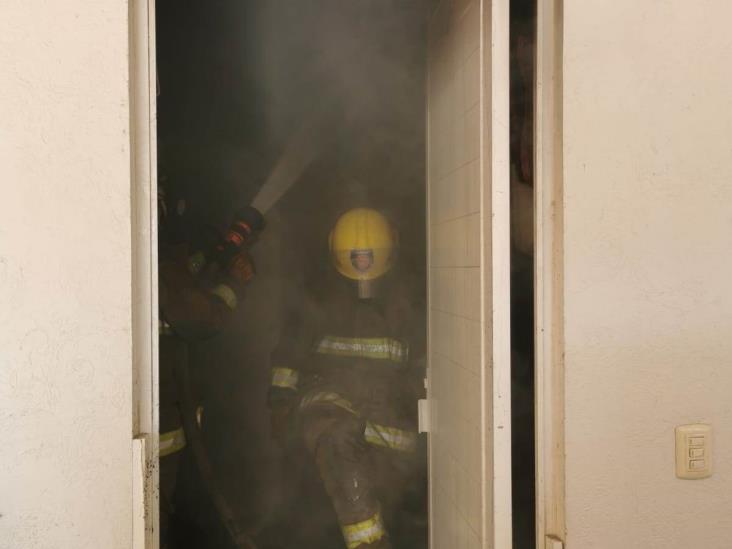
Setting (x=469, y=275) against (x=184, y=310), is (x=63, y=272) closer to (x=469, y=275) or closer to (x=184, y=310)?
(x=469, y=275)

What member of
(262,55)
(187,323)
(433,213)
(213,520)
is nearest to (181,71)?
(262,55)

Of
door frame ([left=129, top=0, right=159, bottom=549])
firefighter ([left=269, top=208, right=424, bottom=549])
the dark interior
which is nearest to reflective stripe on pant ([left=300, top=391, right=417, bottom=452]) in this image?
firefighter ([left=269, top=208, right=424, bottom=549])

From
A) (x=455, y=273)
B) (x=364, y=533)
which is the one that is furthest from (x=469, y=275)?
(x=364, y=533)

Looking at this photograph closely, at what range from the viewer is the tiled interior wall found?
68.9 inches

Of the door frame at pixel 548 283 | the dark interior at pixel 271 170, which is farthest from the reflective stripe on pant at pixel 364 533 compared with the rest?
the door frame at pixel 548 283

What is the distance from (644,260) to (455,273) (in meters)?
0.61

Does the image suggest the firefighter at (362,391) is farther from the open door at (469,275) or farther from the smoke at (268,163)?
the open door at (469,275)

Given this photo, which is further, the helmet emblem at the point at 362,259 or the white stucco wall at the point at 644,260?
the helmet emblem at the point at 362,259

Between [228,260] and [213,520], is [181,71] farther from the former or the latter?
[213,520]

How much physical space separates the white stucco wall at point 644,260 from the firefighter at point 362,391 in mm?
1328

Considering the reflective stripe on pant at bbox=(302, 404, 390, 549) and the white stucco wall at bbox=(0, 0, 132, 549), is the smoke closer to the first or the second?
the reflective stripe on pant at bbox=(302, 404, 390, 549)

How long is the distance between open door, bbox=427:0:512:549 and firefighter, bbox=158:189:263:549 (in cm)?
87

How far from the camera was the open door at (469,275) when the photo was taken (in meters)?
1.59

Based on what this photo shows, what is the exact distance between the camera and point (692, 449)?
4.96ft
